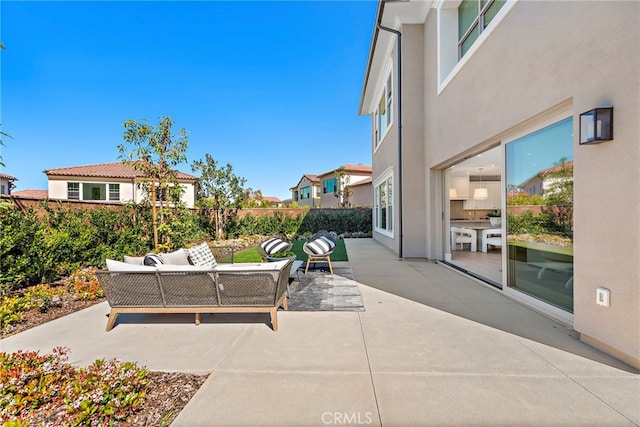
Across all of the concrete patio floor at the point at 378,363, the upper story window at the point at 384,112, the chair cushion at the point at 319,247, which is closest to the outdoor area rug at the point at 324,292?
the concrete patio floor at the point at 378,363

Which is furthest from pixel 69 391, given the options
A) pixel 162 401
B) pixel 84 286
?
pixel 84 286

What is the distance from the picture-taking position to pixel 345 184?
2702 centimetres

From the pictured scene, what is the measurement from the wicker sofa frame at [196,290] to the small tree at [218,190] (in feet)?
31.6

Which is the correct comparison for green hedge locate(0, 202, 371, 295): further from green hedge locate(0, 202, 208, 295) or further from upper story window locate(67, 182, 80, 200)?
upper story window locate(67, 182, 80, 200)

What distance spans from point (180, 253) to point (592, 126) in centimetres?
577

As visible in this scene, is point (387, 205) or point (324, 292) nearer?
point (324, 292)

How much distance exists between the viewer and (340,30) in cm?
1133

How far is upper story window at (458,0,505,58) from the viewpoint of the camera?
5.24m

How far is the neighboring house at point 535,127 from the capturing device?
2.65 meters

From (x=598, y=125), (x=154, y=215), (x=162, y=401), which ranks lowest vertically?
(x=162, y=401)

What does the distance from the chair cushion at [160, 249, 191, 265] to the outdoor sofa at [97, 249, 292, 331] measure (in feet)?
2.35

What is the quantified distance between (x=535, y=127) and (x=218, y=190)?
40.3 feet

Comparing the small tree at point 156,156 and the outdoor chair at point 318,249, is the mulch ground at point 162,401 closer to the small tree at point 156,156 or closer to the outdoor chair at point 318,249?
the outdoor chair at point 318,249

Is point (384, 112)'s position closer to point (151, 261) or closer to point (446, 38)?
point (446, 38)
